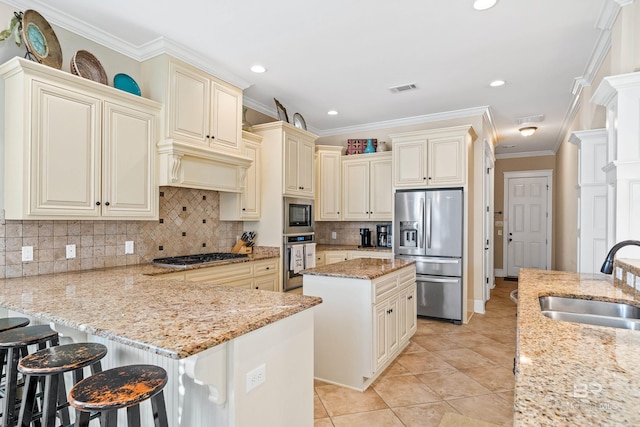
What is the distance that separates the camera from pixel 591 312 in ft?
6.32

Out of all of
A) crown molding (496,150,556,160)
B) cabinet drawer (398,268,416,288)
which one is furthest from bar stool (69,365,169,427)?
crown molding (496,150,556,160)

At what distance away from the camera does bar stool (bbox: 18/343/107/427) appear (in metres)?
1.33

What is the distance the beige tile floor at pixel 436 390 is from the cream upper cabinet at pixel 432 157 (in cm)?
189

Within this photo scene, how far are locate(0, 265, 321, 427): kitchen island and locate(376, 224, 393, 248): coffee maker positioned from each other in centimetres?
365

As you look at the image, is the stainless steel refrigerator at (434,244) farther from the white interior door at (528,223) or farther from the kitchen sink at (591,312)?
the white interior door at (528,223)

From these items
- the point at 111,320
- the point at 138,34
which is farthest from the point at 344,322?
the point at 138,34

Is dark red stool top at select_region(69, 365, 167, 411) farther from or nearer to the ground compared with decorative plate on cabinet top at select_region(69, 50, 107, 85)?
nearer to the ground

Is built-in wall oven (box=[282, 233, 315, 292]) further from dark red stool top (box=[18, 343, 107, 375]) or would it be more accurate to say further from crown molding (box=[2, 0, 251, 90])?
dark red stool top (box=[18, 343, 107, 375])

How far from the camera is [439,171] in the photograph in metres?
4.47

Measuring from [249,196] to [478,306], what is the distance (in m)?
3.45

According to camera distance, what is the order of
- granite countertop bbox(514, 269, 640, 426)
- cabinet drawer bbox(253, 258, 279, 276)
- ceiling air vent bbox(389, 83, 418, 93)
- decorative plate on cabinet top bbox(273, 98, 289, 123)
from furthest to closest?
decorative plate on cabinet top bbox(273, 98, 289, 123) < ceiling air vent bbox(389, 83, 418, 93) < cabinet drawer bbox(253, 258, 279, 276) < granite countertop bbox(514, 269, 640, 426)

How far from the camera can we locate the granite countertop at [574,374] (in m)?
0.73

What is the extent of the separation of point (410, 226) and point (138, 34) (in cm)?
358

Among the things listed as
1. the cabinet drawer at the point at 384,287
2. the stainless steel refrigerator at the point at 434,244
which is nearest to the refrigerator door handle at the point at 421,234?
the stainless steel refrigerator at the point at 434,244
